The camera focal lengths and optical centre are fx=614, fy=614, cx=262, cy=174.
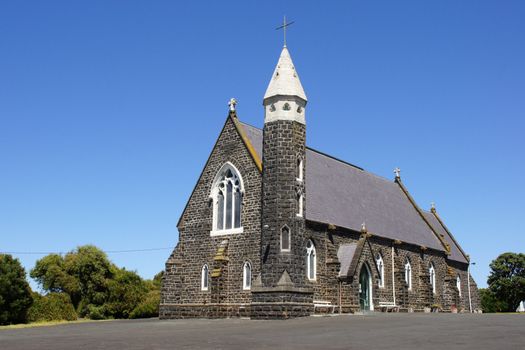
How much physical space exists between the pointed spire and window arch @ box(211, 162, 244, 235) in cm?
512

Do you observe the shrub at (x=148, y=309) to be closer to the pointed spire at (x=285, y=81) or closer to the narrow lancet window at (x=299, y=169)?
the narrow lancet window at (x=299, y=169)

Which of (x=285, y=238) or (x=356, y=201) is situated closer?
(x=285, y=238)

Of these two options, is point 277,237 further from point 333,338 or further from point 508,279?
point 508,279

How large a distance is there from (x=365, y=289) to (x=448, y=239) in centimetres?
2183

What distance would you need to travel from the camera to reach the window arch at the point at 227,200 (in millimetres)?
34719

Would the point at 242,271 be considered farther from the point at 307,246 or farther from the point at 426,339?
the point at 426,339

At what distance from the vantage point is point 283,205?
31.7 m

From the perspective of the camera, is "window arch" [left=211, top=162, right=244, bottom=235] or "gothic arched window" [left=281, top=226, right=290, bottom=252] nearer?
"gothic arched window" [left=281, top=226, right=290, bottom=252]

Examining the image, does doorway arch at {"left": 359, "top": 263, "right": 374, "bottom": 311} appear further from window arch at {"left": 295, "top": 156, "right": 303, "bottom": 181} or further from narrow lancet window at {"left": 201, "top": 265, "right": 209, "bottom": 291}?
narrow lancet window at {"left": 201, "top": 265, "right": 209, "bottom": 291}

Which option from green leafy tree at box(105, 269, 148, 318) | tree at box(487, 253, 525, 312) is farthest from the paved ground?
tree at box(487, 253, 525, 312)

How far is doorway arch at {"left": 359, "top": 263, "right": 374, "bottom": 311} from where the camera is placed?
3612 cm

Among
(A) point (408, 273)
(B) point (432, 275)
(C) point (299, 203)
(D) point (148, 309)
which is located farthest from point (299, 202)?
(B) point (432, 275)

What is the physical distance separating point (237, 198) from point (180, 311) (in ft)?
24.2

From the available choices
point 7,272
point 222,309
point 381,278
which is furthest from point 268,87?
point 7,272
